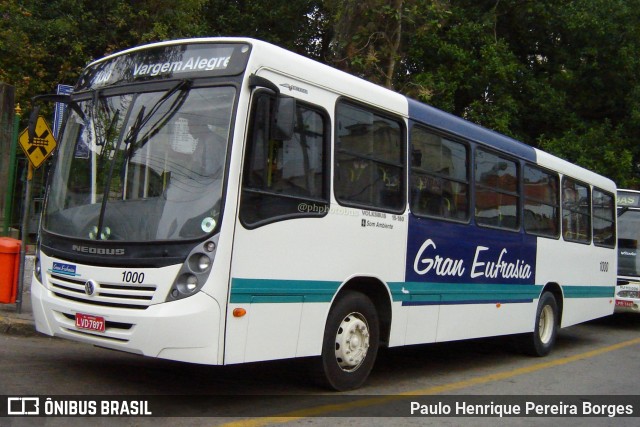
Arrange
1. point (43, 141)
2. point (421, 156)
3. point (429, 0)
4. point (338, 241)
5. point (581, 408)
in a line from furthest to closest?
point (429, 0) → point (43, 141) → point (421, 156) → point (581, 408) → point (338, 241)

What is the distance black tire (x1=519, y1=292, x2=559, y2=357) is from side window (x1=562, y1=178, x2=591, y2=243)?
1.13 m

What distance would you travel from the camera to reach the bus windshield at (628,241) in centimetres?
1477

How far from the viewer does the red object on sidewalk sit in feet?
30.7

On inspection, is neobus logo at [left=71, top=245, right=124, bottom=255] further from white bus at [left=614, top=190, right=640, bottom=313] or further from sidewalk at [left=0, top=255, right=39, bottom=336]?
white bus at [left=614, top=190, right=640, bottom=313]

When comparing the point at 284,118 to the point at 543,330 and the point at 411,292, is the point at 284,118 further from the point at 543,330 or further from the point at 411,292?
the point at 543,330

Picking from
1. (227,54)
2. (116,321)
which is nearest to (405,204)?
(227,54)

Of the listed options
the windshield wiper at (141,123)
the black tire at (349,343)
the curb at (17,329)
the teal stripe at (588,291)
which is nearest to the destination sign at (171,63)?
the windshield wiper at (141,123)

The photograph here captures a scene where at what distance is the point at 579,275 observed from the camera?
11.7 m

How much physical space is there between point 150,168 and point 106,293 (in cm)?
107

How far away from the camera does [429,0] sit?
53.1ft

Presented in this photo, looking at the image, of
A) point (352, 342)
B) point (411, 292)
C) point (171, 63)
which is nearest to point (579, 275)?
point (411, 292)

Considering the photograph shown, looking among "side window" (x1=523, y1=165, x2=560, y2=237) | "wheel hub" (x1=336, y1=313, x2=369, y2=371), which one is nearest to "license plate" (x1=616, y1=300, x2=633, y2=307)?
"side window" (x1=523, y1=165, x2=560, y2=237)

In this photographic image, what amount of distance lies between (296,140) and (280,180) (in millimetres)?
433

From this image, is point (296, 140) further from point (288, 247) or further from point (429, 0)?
point (429, 0)
